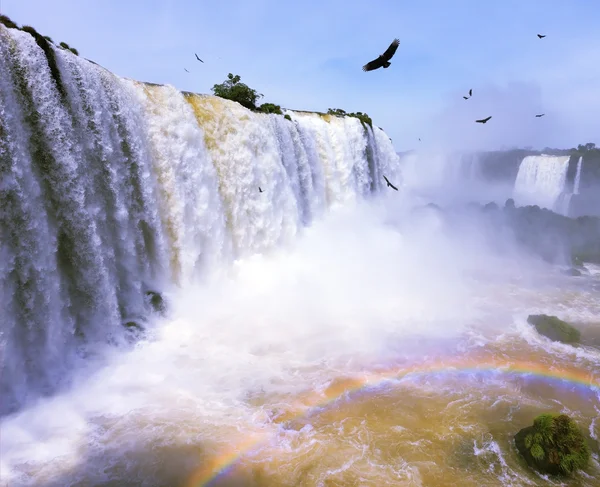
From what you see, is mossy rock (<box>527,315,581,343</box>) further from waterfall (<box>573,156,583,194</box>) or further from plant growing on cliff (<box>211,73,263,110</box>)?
waterfall (<box>573,156,583,194</box>)

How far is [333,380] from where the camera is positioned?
348 inches

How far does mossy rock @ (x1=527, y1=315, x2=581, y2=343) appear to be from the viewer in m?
10.8

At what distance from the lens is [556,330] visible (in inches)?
433

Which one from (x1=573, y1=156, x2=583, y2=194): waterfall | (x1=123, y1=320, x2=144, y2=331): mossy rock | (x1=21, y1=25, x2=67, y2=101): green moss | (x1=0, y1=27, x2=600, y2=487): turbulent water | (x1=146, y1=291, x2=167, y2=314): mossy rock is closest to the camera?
(x1=0, y1=27, x2=600, y2=487): turbulent water

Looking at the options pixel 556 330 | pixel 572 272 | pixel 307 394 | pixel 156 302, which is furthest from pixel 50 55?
pixel 572 272

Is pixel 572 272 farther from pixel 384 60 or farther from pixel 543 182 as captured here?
pixel 543 182

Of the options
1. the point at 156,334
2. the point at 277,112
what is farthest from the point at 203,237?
the point at 277,112

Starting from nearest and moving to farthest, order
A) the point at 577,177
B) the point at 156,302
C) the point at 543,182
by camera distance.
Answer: the point at 156,302, the point at 577,177, the point at 543,182

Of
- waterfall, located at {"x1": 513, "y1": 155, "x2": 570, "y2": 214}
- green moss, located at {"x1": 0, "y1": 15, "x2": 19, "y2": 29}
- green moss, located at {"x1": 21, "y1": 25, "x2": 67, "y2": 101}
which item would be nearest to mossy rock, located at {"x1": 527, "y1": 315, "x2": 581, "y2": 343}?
green moss, located at {"x1": 21, "y1": 25, "x2": 67, "y2": 101}

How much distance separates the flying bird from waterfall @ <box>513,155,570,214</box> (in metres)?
34.2

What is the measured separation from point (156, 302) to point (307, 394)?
17.2ft

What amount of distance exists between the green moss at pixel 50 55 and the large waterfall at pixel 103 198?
4 cm

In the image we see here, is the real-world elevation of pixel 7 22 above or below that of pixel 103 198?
above

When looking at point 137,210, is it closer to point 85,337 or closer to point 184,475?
point 85,337
